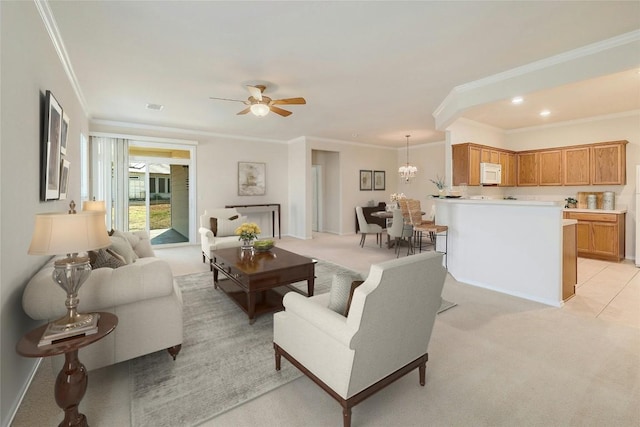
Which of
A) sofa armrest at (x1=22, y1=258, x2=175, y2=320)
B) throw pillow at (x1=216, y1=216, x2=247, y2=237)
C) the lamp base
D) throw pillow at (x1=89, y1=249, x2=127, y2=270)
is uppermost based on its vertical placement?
throw pillow at (x1=216, y1=216, x2=247, y2=237)

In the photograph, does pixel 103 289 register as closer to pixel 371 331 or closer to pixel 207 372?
pixel 207 372

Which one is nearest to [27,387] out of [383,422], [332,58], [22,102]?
[22,102]

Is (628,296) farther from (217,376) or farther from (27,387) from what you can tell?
(27,387)

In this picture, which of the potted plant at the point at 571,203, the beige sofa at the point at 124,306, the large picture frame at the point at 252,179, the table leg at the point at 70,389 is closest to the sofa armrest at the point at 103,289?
the beige sofa at the point at 124,306

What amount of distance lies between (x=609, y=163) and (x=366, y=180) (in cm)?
539

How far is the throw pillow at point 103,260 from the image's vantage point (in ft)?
7.22

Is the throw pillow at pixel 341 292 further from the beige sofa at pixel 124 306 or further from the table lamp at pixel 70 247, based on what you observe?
the table lamp at pixel 70 247

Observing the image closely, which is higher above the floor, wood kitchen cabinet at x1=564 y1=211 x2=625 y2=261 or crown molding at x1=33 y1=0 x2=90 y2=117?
crown molding at x1=33 y1=0 x2=90 y2=117

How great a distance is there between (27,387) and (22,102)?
72.9 inches

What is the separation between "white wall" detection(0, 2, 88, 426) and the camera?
1.64 meters

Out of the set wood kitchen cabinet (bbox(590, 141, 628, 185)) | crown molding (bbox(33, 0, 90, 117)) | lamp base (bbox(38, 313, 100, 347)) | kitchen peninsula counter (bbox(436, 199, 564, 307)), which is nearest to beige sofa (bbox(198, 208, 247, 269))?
crown molding (bbox(33, 0, 90, 117))

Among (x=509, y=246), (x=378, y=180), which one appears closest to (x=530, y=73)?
(x=509, y=246)

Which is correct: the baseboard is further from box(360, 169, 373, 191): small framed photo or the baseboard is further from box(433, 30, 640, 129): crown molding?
box(360, 169, 373, 191): small framed photo

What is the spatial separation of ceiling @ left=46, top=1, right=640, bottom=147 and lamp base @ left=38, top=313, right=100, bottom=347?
235 centimetres
